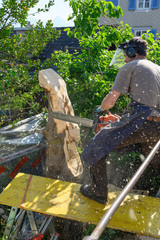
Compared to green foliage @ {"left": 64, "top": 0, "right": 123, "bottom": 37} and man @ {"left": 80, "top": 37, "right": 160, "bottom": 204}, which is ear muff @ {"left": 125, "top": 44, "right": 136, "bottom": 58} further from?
green foliage @ {"left": 64, "top": 0, "right": 123, "bottom": 37}

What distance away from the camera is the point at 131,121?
2.83 meters

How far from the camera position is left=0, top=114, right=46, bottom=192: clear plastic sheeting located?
4535mm

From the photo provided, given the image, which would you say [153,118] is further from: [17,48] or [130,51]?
[17,48]

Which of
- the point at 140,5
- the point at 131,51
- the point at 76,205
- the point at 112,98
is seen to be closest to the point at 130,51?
the point at 131,51

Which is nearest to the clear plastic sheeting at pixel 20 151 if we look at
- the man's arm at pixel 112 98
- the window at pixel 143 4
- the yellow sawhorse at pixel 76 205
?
the yellow sawhorse at pixel 76 205

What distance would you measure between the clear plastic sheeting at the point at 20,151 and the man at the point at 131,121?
2018 mm

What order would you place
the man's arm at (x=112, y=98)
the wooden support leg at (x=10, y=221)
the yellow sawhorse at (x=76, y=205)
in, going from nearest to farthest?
the yellow sawhorse at (x=76, y=205) → the man's arm at (x=112, y=98) → the wooden support leg at (x=10, y=221)

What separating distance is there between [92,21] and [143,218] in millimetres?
3792

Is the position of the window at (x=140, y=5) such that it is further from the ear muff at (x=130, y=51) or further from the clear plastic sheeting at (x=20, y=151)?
the ear muff at (x=130, y=51)

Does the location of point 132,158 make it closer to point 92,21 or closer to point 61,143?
point 61,143

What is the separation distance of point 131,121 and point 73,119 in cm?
124

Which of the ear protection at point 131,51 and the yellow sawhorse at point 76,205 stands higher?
the ear protection at point 131,51

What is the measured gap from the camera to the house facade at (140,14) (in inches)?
700

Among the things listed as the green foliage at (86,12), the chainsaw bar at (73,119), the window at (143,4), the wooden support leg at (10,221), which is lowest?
the wooden support leg at (10,221)
